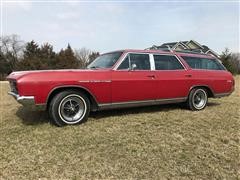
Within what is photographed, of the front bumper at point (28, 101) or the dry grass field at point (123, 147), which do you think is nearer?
the dry grass field at point (123, 147)

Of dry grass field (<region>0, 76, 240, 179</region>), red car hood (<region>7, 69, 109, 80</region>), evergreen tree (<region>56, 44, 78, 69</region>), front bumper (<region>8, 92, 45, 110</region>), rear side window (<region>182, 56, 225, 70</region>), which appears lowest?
dry grass field (<region>0, 76, 240, 179</region>)

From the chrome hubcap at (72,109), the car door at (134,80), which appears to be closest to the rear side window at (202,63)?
the car door at (134,80)

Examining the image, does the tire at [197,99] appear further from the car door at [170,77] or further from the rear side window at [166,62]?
the rear side window at [166,62]

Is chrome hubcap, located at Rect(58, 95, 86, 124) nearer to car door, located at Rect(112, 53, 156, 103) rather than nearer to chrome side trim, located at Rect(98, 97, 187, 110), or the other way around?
chrome side trim, located at Rect(98, 97, 187, 110)

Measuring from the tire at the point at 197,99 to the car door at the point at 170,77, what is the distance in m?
0.20

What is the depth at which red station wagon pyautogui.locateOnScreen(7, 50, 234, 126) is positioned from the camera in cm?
545

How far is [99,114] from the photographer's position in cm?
678

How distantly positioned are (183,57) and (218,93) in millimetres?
1497

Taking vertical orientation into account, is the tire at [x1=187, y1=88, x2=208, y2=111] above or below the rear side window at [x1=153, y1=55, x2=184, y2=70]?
below

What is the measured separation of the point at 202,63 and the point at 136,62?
2.34m

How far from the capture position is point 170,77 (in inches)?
275

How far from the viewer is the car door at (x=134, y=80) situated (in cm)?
618

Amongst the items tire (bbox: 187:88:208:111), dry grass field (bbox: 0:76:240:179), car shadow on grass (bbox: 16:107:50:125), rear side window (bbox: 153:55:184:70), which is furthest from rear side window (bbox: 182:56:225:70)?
car shadow on grass (bbox: 16:107:50:125)

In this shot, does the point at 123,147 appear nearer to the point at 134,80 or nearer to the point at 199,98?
the point at 134,80
